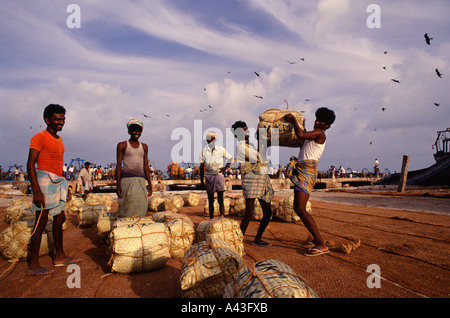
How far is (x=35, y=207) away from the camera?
2.95 metres

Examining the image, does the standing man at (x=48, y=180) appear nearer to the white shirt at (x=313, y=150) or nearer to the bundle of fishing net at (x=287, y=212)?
the white shirt at (x=313, y=150)

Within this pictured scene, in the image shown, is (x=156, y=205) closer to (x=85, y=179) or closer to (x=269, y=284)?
(x=85, y=179)

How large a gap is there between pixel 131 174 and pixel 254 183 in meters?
1.82

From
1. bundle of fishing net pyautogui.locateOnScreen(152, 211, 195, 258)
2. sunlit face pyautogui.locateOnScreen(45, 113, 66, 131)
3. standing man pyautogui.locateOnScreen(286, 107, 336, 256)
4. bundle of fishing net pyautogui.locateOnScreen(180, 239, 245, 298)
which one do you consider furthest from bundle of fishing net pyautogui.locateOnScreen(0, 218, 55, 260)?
standing man pyautogui.locateOnScreen(286, 107, 336, 256)

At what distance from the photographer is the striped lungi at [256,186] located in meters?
3.86

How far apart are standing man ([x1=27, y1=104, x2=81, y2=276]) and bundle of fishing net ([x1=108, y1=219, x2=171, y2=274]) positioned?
788 millimetres

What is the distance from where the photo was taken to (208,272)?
2.15m

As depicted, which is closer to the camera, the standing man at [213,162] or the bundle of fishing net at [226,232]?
the bundle of fishing net at [226,232]

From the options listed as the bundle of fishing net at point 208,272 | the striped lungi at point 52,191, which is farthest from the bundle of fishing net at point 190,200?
the bundle of fishing net at point 208,272

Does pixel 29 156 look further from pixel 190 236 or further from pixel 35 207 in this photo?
pixel 190 236

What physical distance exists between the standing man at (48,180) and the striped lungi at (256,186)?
2424 millimetres

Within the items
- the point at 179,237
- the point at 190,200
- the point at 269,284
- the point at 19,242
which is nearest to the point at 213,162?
the point at 179,237
